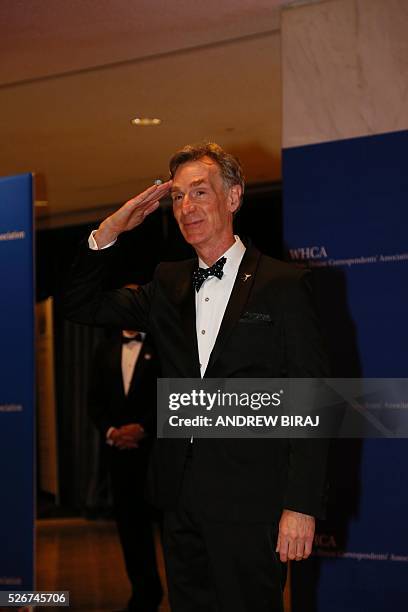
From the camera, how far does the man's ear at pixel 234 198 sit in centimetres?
271

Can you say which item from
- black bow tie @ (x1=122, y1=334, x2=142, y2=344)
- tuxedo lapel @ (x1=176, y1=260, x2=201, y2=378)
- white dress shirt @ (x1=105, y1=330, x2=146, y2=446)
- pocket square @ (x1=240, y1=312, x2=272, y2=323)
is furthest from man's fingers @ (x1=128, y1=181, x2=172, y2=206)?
black bow tie @ (x1=122, y1=334, x2=142, y2=344)

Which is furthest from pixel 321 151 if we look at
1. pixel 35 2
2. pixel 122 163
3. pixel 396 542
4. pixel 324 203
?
pixel 122 163

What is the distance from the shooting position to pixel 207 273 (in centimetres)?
264

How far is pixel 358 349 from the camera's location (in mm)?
4066

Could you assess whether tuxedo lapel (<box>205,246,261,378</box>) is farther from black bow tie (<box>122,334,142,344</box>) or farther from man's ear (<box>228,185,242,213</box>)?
black bow tie (<box>122,334,142,344</box>)

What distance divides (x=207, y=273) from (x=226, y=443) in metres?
0.49

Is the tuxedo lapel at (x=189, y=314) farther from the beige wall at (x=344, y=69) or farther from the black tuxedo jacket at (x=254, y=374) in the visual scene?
the beige wall at (x=344, y=69)

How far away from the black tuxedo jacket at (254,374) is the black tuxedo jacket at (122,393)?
2.63 m

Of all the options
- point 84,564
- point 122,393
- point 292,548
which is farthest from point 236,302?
point 84,564

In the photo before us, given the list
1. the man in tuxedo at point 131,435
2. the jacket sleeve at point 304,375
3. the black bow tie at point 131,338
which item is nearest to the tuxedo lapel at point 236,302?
the jacket sleeve at point 304,375

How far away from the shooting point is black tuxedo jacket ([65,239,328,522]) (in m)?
2.42

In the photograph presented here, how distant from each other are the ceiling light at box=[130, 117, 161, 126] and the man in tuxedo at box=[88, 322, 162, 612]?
1514mm

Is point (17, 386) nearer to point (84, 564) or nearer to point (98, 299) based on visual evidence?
point (98, 299)

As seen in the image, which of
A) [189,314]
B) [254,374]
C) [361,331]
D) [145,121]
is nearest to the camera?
[254,374]
